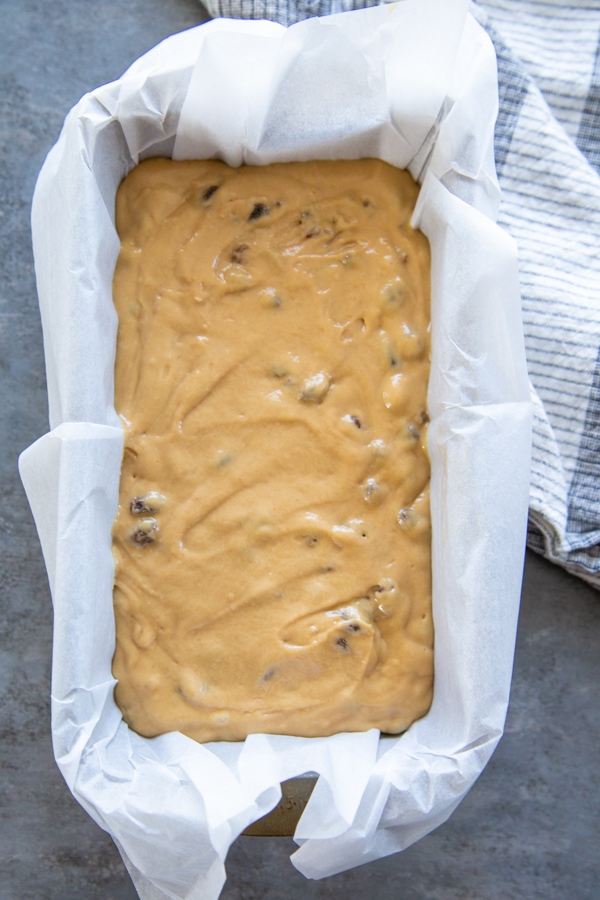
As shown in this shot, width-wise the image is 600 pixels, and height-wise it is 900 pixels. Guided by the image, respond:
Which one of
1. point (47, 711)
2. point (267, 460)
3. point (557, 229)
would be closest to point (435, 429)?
point (267, 460)

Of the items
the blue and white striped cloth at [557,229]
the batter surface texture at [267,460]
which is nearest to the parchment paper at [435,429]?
the batter surface texture at [267,460]

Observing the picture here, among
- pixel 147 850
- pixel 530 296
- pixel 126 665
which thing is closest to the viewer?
pixel 147 850

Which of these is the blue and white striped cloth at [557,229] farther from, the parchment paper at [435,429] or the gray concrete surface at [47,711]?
the parchment paper at [435,429]

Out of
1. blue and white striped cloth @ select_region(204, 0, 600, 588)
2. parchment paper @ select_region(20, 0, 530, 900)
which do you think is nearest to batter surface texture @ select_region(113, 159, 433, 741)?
parchment paper @ select_region(20, 0, 530, 900)

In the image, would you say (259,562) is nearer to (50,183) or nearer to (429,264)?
(429,264)

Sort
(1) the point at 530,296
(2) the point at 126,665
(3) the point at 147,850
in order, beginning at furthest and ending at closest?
(1) the point at 530,296 → (2) the point at 126,665 → (3) the point at 147,850

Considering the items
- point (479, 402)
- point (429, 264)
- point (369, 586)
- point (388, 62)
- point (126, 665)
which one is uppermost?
point (388, 62)

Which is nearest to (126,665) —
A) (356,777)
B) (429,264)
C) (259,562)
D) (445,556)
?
(259,562)
